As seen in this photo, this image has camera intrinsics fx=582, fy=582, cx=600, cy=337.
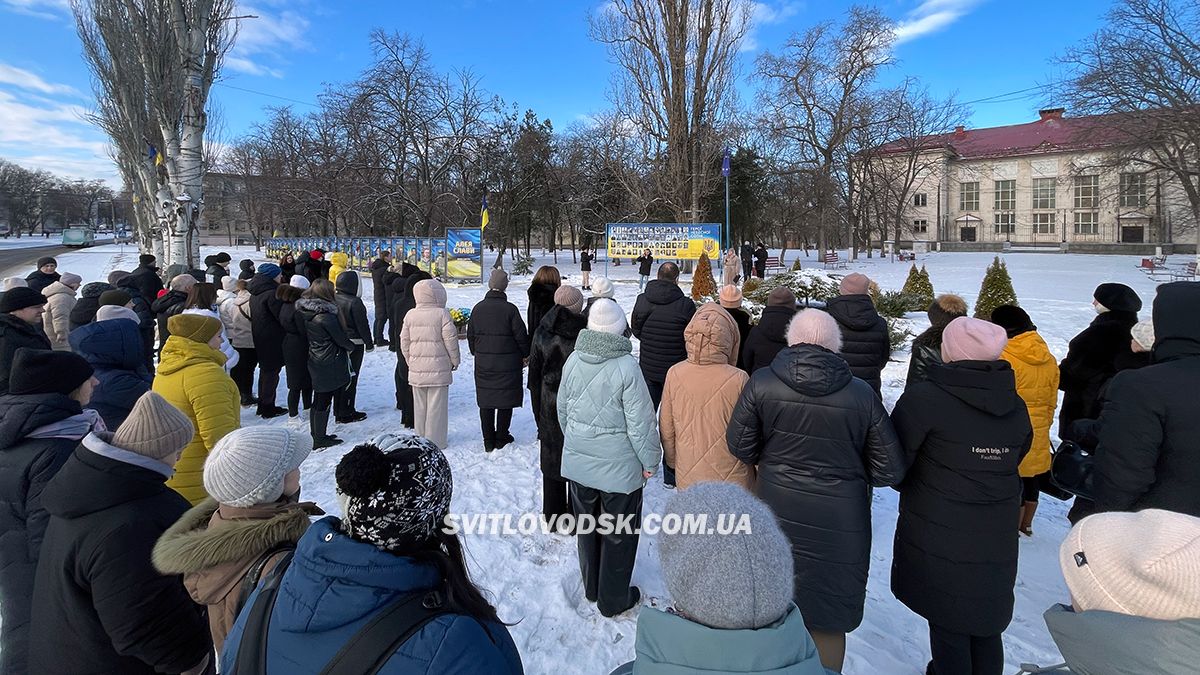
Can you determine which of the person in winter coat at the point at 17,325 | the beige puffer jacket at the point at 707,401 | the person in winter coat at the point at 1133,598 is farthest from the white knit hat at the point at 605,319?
the person in winter coat at the point at 17,325

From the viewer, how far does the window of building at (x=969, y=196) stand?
2110 inches

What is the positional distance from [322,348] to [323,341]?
0.24ft

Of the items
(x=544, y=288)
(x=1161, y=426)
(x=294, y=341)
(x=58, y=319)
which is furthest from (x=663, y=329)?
(x=58, y=319)

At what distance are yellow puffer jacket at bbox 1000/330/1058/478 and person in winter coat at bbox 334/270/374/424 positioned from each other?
6.50 meters

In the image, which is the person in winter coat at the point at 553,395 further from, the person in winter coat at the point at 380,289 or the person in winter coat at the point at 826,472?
the person in winter coat at the point at 380,289

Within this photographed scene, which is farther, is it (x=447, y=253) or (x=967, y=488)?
(x=447, y=253)

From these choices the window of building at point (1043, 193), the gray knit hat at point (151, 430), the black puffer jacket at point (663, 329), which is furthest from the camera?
the window of building at point (1043, 193)

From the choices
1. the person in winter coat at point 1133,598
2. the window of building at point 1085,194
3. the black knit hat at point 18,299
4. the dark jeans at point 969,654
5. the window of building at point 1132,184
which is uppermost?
the window of building at point 1085,194

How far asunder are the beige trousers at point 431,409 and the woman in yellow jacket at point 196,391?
2.29 meters

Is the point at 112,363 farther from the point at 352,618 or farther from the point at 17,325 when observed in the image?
the point at 352,618

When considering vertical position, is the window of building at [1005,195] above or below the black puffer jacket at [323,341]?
above

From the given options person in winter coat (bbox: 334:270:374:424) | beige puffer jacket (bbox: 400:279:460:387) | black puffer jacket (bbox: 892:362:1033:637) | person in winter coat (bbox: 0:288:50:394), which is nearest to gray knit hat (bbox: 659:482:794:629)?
black puffer jacket (bbox: 892:362:1033:637)

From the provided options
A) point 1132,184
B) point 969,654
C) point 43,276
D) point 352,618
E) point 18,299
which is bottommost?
point 969,654

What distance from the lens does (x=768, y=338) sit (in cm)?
503
